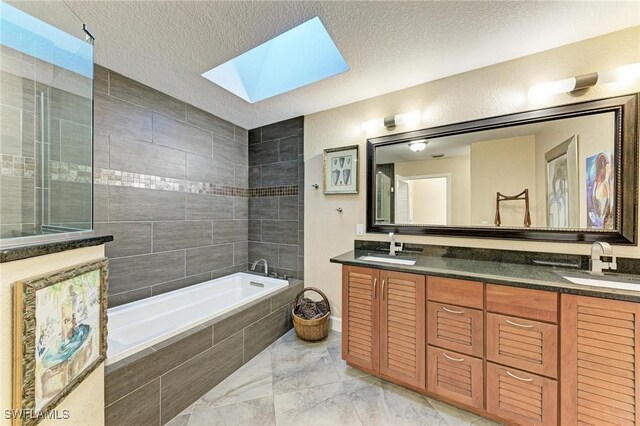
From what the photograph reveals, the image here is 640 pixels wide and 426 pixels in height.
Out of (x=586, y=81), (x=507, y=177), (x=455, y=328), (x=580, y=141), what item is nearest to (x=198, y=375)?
(x=455, y=328)

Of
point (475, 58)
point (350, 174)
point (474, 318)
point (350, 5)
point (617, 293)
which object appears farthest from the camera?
point (350, 174)

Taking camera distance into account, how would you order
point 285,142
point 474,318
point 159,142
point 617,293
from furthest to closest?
point 285,142 → point 159,142 → point 474,318 → point 617,293

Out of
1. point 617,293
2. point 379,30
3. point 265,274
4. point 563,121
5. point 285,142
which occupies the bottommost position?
point 265,274

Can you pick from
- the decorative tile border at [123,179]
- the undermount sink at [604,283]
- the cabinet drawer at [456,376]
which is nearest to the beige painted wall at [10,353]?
the decorative tile border at [123,179]

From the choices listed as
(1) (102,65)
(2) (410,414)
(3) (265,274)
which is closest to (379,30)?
(1) (102,65)

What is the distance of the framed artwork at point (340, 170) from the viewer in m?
2.53

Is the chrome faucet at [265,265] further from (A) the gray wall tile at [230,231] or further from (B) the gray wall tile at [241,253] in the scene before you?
(A) the gray wall tile at [230,231]

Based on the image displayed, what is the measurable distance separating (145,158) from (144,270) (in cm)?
103

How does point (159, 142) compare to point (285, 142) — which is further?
point (285, 142)

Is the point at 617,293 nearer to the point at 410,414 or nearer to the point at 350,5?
the point at 410,414

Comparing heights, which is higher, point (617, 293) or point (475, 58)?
point (475, 58)

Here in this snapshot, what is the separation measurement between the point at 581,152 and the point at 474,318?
1.37m

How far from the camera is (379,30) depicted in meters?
1.54

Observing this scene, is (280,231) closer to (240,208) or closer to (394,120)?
(240,208)
